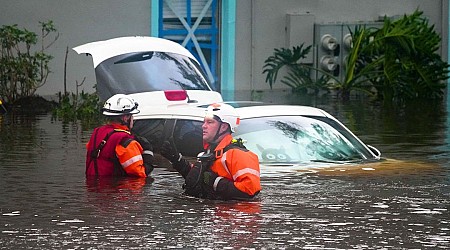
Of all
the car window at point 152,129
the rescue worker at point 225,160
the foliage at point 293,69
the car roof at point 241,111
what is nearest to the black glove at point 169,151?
the rescue worker at point 225,160

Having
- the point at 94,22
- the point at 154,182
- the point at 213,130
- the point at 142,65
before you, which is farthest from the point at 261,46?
the point at 213,130

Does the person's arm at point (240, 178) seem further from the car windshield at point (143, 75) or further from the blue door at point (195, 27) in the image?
the blue door at point (195, 27)

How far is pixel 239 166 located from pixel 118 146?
1.74m

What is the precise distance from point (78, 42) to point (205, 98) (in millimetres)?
9891

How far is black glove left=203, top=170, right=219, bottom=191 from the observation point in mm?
10992

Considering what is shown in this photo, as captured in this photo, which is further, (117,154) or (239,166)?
(117,154)

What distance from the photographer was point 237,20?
2809cm

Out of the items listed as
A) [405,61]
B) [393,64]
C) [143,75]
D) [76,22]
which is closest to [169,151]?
[143,75]

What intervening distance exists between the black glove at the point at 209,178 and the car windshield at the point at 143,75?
16.4 ft

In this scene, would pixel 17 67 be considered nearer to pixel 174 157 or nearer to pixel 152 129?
pixel 152 129

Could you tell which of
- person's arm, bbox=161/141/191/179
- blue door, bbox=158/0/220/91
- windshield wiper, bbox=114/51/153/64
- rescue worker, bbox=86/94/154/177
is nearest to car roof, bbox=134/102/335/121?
windshield wiper, bbox=114/51/153/64

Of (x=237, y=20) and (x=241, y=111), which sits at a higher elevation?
(x=237, y=20)

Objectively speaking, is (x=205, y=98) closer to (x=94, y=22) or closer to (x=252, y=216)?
(x=252, y=216)

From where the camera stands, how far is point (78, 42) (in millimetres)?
25625
